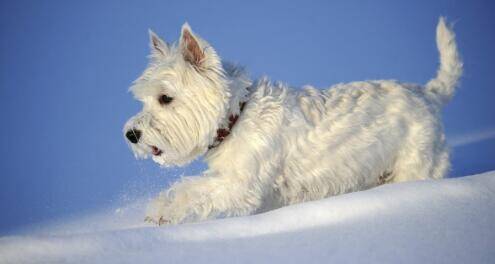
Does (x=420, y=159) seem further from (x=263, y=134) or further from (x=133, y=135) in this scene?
(x=133, y=135)

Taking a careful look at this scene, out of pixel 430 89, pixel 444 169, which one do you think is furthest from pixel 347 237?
pixel 430 89

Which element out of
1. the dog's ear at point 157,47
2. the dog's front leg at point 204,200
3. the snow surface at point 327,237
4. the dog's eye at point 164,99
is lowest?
the snow surface at point 327,237

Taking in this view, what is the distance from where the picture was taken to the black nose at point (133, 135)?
3.54 meters

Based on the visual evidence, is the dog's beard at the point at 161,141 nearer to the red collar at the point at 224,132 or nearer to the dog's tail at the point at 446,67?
the red collar at the point at 224,132

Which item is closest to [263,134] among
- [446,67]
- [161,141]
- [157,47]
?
[161,141]

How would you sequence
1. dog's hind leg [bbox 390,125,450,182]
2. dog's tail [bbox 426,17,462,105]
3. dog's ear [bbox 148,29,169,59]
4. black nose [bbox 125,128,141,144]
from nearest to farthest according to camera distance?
black nose [bbox 125,128,141,144] < dog's ear [bbox 148,29,169,59] < dog's hind leg [bbox 390,125,450,182] < dog's tail [bbox 426,17,462,105]

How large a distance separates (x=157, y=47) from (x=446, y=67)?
2.54 meters

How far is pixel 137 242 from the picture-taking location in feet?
7.89

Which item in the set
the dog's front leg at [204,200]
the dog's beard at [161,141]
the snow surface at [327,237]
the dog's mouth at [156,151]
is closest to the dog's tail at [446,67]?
the snow surface at [327,237]

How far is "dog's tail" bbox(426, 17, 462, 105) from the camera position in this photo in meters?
4.50

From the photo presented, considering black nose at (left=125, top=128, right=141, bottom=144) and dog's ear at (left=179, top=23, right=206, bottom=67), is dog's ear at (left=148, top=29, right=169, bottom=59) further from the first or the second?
black nose at (left=125, top=128, right=141, bottom=144)

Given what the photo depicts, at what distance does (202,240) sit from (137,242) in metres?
0.31

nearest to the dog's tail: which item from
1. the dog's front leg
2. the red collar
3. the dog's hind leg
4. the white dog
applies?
the white dog

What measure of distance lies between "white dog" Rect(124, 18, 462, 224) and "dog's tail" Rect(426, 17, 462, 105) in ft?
0.71
